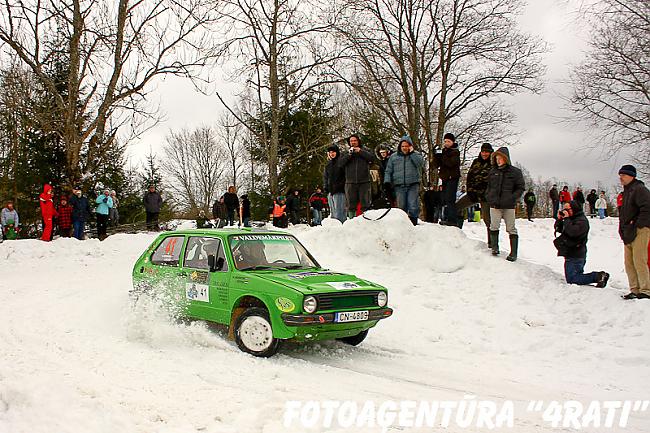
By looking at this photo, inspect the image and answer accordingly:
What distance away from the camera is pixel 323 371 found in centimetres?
624

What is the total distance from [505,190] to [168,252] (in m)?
7.00

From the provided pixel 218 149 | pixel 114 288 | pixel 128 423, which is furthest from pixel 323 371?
pixel 218 149

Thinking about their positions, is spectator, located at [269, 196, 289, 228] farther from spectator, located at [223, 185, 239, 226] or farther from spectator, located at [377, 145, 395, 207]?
spectator, located at [377, 145, 395, 207]

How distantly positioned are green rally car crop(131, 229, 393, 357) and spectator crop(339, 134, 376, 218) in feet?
16.8

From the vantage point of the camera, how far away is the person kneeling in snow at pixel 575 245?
9797 mm

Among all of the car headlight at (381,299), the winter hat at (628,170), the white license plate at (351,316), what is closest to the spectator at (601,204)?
the winter hat at (628,170)

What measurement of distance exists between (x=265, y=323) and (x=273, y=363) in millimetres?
539

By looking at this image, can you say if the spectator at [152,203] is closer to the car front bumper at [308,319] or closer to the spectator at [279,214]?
the spectator at [279,214]

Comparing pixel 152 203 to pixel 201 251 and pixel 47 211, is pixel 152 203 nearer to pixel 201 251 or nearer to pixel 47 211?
pixel 47 211

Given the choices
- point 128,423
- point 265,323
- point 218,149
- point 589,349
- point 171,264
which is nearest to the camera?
point 128,423

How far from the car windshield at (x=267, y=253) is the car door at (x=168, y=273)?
42.4 inches

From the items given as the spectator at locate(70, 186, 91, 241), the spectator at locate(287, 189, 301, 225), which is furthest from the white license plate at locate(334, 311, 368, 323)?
the spectator at locate(287, 189, 301, 225)

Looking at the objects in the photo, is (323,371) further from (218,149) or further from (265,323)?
(218,149)

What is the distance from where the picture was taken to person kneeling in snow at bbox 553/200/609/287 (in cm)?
980
